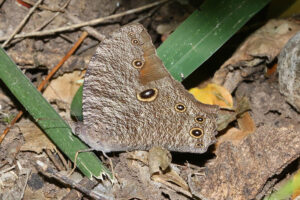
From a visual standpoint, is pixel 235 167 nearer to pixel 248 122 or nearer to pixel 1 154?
pixel 248 122

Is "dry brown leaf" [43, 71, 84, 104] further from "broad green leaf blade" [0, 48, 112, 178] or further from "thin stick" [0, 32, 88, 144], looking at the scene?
"broad green leaf blade" [0, 48, 112, 178]

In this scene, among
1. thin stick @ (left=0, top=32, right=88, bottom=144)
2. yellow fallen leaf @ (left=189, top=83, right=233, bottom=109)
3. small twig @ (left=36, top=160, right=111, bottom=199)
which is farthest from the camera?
yellow fallen leaf @ (left=189, top=83, right=233, bottom=109)

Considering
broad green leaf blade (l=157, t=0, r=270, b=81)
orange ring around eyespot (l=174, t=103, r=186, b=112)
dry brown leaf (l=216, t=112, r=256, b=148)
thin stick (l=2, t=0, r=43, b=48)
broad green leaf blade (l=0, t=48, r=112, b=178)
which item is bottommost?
broad green leaf blade (l=0, t=48, r=112, b=178)

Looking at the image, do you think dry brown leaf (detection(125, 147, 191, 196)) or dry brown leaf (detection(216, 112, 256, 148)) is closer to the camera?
dry brown leaf (detection(125, 147, 191, 196))

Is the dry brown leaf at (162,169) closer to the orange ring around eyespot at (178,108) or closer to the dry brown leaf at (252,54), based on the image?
the orange ring around eyespot at (178,108)

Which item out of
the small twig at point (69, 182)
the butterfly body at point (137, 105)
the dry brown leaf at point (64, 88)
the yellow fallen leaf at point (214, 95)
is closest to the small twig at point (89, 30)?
the dry brown leaf at point (64, 88)

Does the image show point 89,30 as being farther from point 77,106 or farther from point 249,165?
point 249,165

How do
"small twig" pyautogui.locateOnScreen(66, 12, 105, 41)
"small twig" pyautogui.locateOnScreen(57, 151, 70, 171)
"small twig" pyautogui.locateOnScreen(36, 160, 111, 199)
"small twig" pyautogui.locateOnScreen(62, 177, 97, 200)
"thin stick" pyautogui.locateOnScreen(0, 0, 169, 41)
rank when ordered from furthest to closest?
1. "small twig" pyautogui.locateOnScreen(66, 12, 105, 41)
2. "thin stick" pyautogui.locateOnScreen(0, 0, 169, 41)
3. "small twig" pyautogui.locateOnScreen(57, 151, 70, 171)
4. "small twig" pyautogui.locateOnScreen(62, 177, 97, 200)
5. "small twig" pyautogui.locateOnScreen(36, 160, 111, 199)

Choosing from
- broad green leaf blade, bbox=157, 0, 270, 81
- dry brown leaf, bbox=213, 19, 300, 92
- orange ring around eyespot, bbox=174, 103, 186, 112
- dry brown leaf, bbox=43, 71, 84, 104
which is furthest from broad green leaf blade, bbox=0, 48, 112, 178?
dry brown leaf, bbox=213, 19, 300, 92
